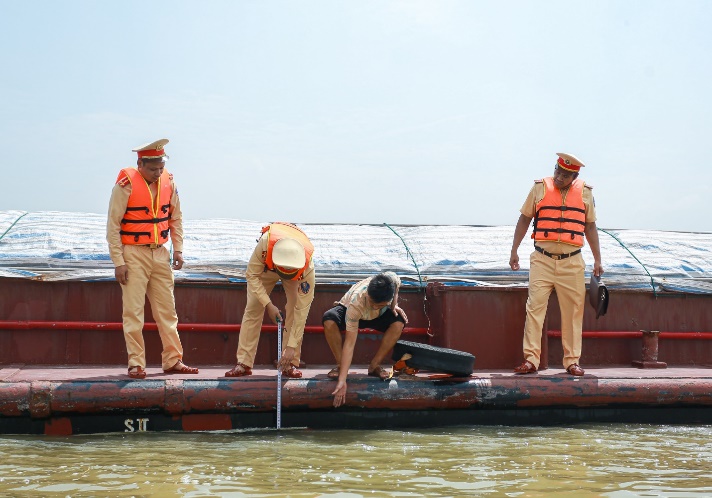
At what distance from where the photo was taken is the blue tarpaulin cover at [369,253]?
26.4 ft

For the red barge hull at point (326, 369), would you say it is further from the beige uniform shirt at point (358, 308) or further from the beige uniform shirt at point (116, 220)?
the beige uniform shirt at point (116, 220)

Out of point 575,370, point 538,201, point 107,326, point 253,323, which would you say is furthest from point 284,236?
point 575,370

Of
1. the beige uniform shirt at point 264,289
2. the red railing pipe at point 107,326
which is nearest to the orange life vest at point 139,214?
the beige uniform shirt at point 264,289

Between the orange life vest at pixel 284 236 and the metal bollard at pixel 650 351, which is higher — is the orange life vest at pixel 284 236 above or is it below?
above

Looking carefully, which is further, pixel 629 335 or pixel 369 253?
pixel 369 253

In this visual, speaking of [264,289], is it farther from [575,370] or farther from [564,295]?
[575,370]

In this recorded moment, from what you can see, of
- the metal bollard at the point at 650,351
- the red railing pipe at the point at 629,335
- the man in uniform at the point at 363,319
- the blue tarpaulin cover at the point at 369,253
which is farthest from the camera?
the red railing pipe at the point at 629,335

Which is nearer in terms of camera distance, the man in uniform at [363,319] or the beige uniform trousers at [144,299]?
the man in uniform at [363,319]

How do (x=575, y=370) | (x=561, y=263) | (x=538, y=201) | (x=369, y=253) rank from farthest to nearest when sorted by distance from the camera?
(x=369, y=253) < (x=538, y=201) < (x=561, y=263) < (x=575, y=370)

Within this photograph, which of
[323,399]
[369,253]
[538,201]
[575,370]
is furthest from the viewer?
[369,253]

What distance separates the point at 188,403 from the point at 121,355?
1591 millimetres

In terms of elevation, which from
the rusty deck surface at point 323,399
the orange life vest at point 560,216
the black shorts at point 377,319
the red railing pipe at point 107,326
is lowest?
the rusty deck surface at point 323,399

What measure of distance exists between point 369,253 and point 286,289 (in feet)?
6.05

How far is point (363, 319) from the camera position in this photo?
688 centimetres
